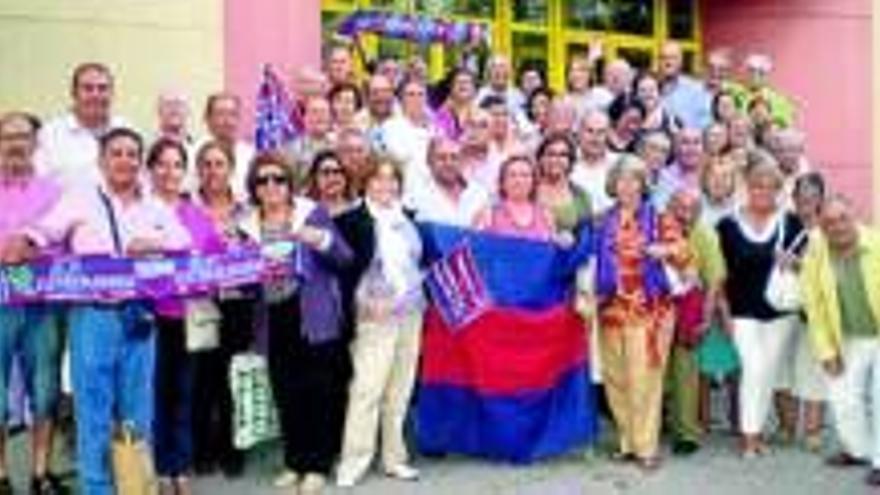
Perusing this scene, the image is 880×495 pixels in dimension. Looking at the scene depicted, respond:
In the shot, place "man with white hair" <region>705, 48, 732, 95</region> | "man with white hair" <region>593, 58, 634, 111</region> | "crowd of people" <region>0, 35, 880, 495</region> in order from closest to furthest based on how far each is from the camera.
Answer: "crowd of people" <region>0, 35, 880, 495</region> → "man with white hair" <region>593, 58, 634, 111</region> → "man with white hair" <region>705, 48, 732, 95</region>

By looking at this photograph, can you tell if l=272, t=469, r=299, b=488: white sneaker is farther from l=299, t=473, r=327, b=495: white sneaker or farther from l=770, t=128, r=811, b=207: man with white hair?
l=770, t=128, r=811, b=207: man with white hair

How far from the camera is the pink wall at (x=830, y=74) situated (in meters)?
19.6

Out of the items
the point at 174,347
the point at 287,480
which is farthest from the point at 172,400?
the point at 287,480

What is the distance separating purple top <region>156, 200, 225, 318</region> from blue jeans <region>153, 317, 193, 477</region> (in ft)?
0.22

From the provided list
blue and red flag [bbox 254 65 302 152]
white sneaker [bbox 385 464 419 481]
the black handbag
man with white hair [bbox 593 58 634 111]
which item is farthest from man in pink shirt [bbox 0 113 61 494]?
A: man with white hair [bbox 593 58 634 111]

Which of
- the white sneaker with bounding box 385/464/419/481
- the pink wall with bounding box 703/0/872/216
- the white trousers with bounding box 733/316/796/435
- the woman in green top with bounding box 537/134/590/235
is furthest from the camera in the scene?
the pink wall with bounding box 703/0/872/216

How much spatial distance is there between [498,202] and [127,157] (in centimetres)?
256

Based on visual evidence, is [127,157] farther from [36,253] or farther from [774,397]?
[774,397]

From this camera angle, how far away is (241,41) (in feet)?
44.3

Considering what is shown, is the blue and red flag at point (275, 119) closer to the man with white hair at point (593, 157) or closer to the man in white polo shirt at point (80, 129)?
the man in white polo shirt at point (80, 129)

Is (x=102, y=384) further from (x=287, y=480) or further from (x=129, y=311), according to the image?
(x=287, y=480)

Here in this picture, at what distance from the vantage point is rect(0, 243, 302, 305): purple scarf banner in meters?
8.26

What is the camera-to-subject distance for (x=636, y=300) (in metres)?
10.2

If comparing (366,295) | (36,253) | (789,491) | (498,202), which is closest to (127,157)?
(36,253)
